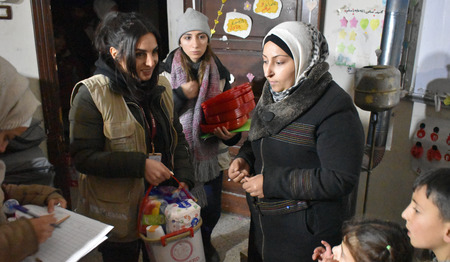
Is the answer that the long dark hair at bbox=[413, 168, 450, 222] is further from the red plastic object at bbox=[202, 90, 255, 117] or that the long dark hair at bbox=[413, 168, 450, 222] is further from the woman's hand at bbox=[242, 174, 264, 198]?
the red plastic object at bbox=[202, 90, 255, 117]

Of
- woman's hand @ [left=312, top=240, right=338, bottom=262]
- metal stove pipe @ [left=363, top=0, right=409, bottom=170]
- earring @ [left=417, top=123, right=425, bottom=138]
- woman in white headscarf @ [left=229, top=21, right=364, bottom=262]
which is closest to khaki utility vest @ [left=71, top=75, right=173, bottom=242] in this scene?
woman in white headscarf @ [left=229, top=21, right=364, bottom=262]

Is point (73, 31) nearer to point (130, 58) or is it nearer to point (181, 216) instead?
point (130, 58)

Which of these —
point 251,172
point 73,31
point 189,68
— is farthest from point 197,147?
point 73,31

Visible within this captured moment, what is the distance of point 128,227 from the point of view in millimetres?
1628

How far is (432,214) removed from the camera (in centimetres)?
112

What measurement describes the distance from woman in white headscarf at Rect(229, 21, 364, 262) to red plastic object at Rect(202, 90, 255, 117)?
0.49 meters

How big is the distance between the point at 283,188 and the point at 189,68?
1149mm

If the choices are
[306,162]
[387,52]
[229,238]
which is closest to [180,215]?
[306,162]

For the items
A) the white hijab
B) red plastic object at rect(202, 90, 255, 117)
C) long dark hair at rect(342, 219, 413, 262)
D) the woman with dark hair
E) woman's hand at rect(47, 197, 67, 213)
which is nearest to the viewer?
long dark hair at rect(342, 219, 413, 262)

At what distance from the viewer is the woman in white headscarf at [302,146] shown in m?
1.34

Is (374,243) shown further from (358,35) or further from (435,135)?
(358,35)

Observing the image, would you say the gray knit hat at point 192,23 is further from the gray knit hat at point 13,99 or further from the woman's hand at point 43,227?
the woman's hand at point 43,227

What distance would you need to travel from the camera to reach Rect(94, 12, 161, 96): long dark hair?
1569 millimetres

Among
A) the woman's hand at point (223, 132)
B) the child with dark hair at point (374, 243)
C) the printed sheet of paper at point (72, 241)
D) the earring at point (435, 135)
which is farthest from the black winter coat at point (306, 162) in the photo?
the earring at point (435, 135)
